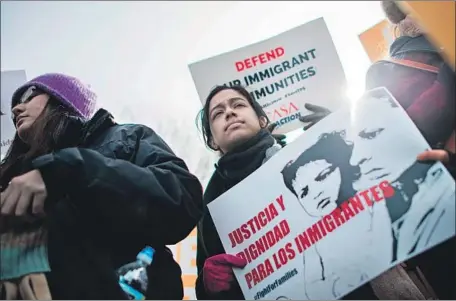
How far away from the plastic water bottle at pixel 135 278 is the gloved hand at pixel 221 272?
170mm

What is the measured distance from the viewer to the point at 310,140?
104 cm

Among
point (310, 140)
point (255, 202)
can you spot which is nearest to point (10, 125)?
point (255, 202)

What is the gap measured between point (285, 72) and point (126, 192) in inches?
31.6

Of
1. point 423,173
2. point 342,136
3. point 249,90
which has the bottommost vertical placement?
point 423,173

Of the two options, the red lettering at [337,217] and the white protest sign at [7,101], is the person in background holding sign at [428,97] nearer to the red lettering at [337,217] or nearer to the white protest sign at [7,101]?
the red lettering at [337,217]

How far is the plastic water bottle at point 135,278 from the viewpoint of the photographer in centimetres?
90

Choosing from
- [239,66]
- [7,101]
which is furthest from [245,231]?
[7,101]

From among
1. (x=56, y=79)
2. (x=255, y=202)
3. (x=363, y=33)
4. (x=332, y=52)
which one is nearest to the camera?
(x=255, y=202)

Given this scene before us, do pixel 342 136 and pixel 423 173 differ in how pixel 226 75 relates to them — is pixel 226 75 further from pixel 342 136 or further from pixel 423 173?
pixel 423 173

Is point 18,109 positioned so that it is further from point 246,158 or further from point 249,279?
point 249,279

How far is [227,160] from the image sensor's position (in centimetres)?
118

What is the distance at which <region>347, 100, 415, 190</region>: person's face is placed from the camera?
909mm

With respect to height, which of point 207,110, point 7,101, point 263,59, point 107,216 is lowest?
point 107,216

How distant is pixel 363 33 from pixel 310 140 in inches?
28.5
